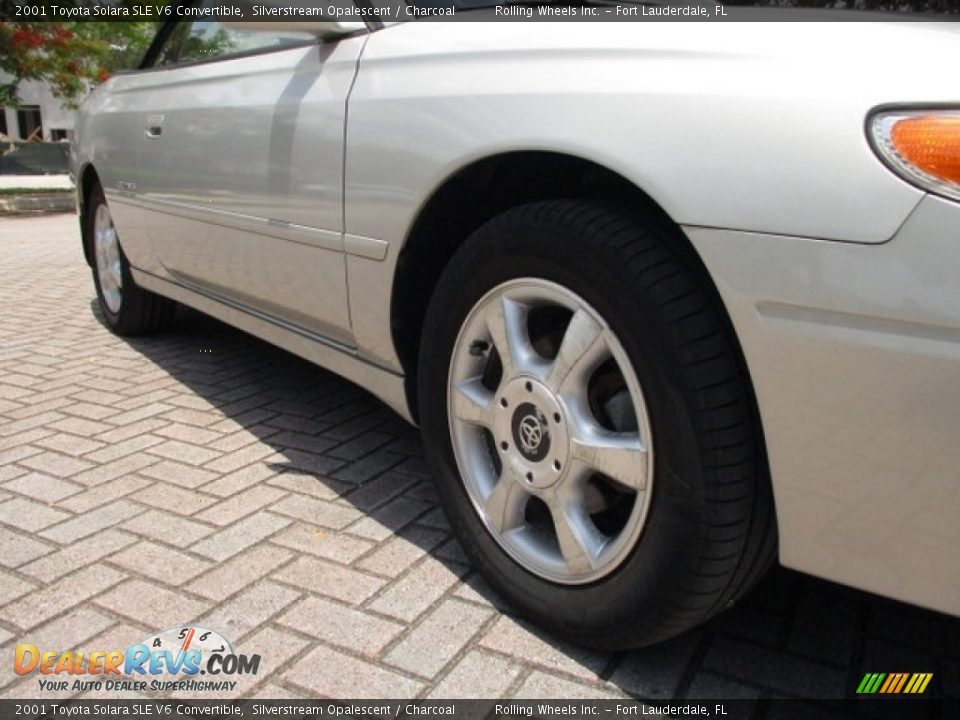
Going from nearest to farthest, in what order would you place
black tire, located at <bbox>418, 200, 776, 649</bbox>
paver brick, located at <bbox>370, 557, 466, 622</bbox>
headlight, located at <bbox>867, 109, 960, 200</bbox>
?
headlight, located at <bbox>867, 109, 960, 200</bbox>, black tire, located at <bbox>418, 200, 776, 649</bbox>, paver brick, located at <bbox>370, 557, 466, 622</bbox>

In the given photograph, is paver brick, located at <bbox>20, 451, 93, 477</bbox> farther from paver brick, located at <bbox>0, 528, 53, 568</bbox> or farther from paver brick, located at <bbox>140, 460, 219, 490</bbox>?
paver brick, located at <bbox>0, 528, 53, 568</bbox>

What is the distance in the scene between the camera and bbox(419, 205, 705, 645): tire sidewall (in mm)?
1493

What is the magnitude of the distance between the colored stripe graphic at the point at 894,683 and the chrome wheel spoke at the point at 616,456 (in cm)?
63

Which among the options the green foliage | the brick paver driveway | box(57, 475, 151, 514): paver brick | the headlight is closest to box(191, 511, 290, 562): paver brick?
the brick paver driveway

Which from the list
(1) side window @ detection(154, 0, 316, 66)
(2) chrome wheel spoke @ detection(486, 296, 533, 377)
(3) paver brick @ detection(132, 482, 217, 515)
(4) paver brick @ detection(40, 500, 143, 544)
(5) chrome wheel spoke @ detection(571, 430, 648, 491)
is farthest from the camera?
(1) side window @ detection(154, 0, 316, 66)

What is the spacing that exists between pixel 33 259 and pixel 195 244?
5.70 m

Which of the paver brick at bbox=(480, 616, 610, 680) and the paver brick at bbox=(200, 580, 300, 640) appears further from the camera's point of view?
the paver brick at bbox=(200, 580, 300, 640)

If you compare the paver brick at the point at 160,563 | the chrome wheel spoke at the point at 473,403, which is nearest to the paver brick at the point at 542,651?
the chrome wheel spoke at the point at 473,403

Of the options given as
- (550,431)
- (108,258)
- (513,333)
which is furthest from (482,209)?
(108,258)

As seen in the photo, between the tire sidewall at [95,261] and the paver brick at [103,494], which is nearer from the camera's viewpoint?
the paver brick at [103,494]

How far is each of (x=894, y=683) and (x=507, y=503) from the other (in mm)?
862

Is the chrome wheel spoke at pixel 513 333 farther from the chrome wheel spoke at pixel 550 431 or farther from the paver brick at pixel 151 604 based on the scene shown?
the paver brick at pixel 151 604

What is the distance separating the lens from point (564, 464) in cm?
174

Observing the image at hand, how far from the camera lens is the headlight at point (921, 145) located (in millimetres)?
1181
